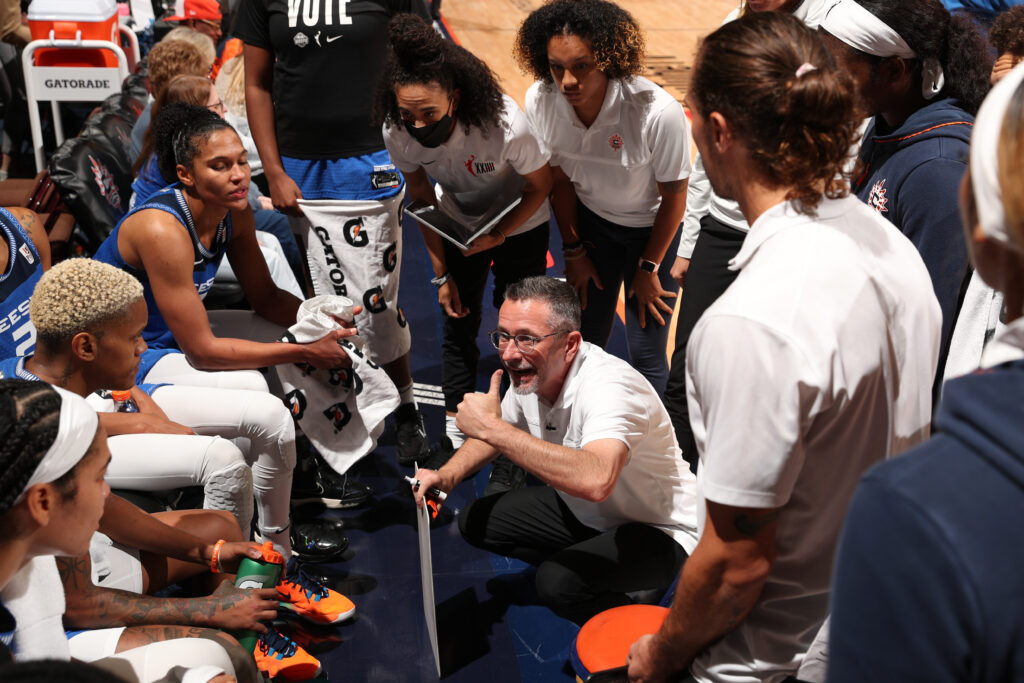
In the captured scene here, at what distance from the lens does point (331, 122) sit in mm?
3264

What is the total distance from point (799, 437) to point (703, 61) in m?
0.58

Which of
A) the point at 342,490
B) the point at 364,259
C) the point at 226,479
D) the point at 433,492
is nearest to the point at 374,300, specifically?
the point at 364,259

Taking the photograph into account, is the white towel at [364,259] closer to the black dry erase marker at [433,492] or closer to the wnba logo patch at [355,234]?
the wnba logo patch at [355,234]

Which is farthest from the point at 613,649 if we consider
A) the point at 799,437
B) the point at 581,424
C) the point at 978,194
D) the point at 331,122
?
the point at 331,122

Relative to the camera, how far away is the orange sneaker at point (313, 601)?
255 cm

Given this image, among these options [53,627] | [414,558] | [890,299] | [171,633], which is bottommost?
[414,558]

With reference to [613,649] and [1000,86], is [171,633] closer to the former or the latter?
[613,649]

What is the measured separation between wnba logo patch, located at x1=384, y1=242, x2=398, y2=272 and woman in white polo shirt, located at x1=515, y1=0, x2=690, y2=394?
638 mm

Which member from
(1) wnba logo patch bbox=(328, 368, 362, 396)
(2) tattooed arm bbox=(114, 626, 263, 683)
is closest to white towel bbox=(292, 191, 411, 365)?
(1) wnba logo patch bbox=(328, 368, 362, 396)

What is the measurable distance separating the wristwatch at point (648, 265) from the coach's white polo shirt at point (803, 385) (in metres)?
1.73

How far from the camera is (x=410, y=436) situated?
11.1 feet

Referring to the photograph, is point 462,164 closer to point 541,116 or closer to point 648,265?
point 541,116

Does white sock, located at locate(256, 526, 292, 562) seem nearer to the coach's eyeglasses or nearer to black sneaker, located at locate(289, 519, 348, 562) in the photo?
black sneaker, located at locate(289, 519, 348, 562)

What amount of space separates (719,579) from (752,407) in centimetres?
28
